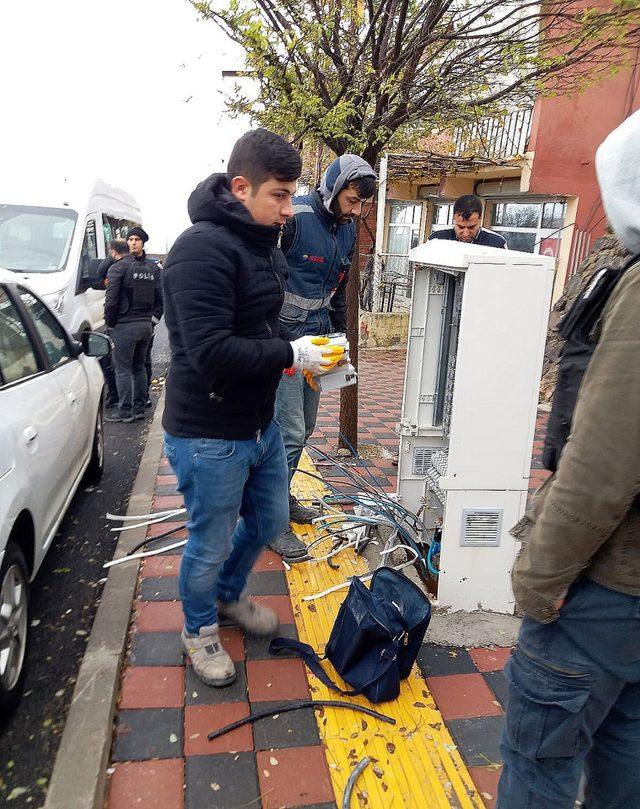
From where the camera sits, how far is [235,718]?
2.31 m

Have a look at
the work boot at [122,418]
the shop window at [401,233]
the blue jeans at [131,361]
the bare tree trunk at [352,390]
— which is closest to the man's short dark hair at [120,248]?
the blue jeans at [131,361]

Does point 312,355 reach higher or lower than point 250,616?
higher

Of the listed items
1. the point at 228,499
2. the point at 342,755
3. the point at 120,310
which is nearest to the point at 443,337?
the point at 228,499

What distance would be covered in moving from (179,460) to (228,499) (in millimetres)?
232

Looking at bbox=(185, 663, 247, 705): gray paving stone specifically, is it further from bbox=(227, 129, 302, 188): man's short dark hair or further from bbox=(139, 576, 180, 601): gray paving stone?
bbox=(227, 129, 302, 188): man's short dark hair

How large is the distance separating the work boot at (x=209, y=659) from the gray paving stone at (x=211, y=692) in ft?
0.07

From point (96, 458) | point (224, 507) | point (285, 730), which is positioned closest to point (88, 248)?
point (96, 458)

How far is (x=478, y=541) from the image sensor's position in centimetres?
289

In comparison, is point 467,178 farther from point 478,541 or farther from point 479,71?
point 478,541

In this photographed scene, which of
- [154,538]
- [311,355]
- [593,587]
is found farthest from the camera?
[154,538]

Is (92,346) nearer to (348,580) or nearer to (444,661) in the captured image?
(348,580)

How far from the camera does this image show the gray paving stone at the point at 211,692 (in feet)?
7.88

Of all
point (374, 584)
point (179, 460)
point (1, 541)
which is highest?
point (179, 460)

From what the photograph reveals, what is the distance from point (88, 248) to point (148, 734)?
7418 mm
